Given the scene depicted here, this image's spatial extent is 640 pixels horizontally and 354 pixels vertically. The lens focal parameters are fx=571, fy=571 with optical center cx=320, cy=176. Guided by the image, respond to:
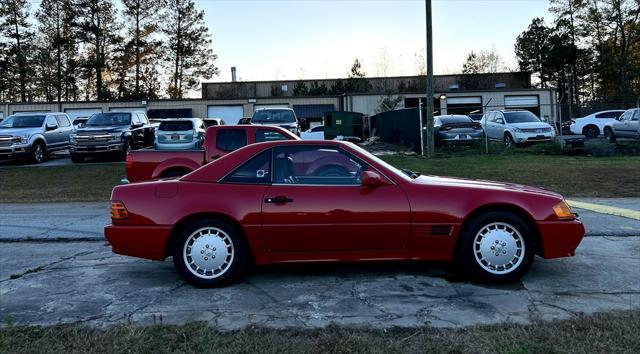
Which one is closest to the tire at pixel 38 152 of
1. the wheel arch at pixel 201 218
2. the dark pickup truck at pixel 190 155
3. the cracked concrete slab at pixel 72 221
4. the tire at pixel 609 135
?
the cracked concrete slab at pixel 72 221

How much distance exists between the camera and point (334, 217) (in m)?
5.29

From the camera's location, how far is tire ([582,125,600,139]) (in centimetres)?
2738

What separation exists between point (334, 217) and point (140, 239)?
186 cm

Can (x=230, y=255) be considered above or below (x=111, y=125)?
below

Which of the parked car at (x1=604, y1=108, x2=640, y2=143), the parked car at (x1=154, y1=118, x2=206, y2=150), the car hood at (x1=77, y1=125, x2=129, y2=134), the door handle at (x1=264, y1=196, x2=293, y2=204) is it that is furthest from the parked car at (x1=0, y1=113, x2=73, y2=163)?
the parked car at (x1=604, y1=108, x2=640, y2=143)

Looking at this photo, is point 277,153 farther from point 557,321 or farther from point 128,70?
point 128,70

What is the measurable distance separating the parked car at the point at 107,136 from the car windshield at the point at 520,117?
14188mm

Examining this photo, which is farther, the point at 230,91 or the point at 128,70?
the point at 230,91

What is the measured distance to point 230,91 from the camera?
6138 centimetres

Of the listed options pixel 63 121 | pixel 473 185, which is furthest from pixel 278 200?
pixel 63 121

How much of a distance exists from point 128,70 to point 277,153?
53878 mm

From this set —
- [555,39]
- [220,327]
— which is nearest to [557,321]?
[220,327]

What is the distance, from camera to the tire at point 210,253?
210 inches

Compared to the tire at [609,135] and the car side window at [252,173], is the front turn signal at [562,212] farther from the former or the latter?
the tire at [609,135]
